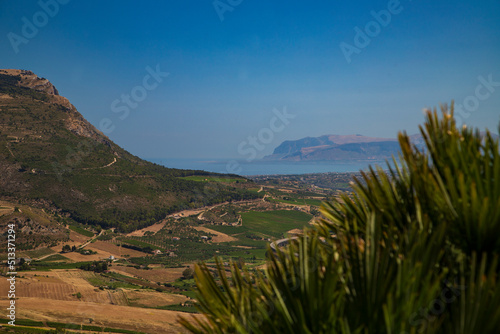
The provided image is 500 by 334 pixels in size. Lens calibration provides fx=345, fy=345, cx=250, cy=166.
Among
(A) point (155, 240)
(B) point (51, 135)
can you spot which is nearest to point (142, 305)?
(A) point (155, 240)

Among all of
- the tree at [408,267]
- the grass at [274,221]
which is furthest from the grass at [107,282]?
the tree at [408,267]

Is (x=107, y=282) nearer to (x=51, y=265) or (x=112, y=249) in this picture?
(x=51, y=265)

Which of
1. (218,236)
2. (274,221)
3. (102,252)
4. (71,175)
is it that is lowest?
(218,236)

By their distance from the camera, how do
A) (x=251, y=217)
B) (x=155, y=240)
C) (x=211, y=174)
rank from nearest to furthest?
(x=155, y=240) < (x=251, y=217) < (x=211, y=174)

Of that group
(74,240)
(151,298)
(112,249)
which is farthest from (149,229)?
(151,298)

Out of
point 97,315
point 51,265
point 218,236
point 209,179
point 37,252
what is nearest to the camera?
point 97,315

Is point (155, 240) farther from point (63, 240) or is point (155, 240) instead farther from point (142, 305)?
point (142, 305)

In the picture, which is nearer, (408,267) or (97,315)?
(408,267)

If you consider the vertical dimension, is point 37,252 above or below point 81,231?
below
